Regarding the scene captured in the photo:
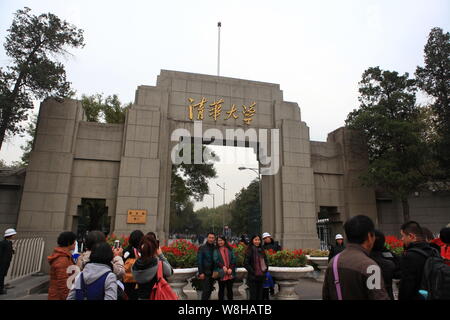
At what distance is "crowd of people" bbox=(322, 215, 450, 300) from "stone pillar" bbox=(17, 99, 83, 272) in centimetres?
1086

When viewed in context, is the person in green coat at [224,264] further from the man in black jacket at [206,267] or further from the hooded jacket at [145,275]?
the hooded jacket at [145,275]

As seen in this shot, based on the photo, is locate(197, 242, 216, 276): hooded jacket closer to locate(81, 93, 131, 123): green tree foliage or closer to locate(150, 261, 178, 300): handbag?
locate(150, 261, 178, 300): handbag

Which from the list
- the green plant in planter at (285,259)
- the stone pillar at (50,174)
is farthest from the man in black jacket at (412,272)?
the stone pillar at (50,174)

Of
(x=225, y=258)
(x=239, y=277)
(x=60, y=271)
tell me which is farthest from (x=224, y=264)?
(x=60, y=271)

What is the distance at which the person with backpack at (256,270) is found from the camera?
5.60 m

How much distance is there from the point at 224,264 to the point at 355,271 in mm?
3902

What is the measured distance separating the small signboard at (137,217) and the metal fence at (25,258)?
2924mm

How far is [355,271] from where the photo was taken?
6.73ft

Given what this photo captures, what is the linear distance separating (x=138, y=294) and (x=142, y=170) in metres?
8.78

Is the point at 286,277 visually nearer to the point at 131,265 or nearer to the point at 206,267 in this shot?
the point at 206,267

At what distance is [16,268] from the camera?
8.40m

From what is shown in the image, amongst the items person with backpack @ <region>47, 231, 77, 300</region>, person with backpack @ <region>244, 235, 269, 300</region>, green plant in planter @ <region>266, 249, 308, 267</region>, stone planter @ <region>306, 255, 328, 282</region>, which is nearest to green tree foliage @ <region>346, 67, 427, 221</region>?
stone planter @ <region>306, 255, 328, 282</region>

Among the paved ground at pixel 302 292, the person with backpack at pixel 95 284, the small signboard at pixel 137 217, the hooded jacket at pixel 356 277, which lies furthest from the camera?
the small signboard at pixel 137 217
